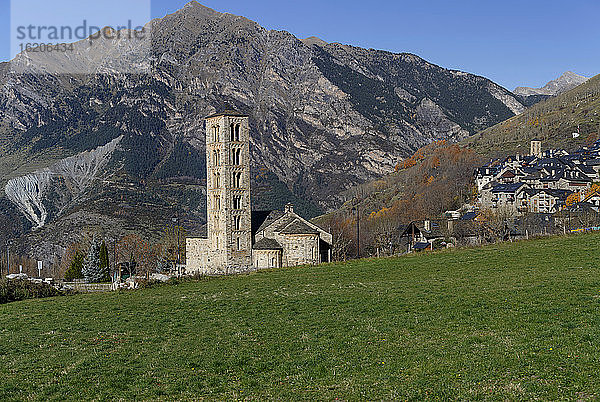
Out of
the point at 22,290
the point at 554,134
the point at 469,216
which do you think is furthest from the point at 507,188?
the point at 22,290

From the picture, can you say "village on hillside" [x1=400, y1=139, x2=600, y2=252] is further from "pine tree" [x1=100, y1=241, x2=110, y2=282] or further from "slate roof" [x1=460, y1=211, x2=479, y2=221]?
"pine tree" [x1=100, y1=241, x2=110, y2=282]

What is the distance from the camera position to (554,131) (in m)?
176

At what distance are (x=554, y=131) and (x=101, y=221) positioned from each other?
416ft

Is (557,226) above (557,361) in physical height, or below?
above

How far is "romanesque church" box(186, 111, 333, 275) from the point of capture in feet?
198

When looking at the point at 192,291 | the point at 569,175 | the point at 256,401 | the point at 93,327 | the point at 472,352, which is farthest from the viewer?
the point at 569,175

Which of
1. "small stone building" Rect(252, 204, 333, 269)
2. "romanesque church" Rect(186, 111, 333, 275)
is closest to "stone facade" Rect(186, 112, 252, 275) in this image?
"romanesque church" Rect(186, 111, 333, 275)

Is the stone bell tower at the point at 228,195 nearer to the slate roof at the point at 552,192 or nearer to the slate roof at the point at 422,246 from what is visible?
the slate roof at the point at 422,246

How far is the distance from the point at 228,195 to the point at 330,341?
44.0 metres

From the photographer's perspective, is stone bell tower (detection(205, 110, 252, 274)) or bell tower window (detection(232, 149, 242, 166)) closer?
stone bell tower (detection(205, 110, 252, 274))

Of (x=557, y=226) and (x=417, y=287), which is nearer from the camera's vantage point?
(x=417, y=287)

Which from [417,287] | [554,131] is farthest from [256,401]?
[554,131]

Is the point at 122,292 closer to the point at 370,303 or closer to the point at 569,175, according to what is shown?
the point at 370,303

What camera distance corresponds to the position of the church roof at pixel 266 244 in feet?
198
